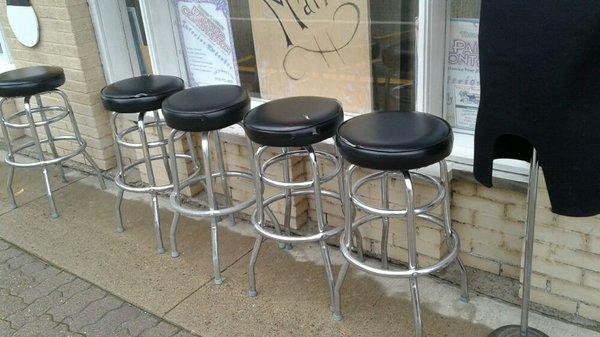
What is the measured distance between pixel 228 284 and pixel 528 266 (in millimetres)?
1496

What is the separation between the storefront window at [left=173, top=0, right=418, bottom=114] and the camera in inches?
106

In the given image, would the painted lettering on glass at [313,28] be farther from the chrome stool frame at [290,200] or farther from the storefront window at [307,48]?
the chrome stool frame at [290,200]

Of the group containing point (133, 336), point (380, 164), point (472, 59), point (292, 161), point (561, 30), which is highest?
point (561, 30)

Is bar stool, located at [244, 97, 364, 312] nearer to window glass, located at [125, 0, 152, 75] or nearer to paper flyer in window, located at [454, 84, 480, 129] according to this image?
paper flyer in window, located at [454, 84, 480, 129]

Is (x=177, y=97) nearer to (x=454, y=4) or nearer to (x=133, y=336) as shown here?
(x=133, y=336)

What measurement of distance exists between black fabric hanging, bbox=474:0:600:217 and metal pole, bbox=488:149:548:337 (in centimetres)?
15

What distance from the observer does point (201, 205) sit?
3672 mm

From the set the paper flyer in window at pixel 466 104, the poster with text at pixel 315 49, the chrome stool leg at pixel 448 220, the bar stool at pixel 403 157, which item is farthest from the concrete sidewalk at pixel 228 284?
the poster with text at pixel 315 49

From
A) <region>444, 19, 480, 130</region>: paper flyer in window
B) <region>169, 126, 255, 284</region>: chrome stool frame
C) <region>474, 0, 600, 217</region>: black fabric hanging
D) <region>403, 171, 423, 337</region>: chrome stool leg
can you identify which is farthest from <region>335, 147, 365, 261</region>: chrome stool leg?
<region>474, 0, 600, 217</region>: black fabric hanging

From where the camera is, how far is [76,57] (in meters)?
3.77

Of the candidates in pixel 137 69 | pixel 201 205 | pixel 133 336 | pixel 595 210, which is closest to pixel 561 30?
pixel 595 210

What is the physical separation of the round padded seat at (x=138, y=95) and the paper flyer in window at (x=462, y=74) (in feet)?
4.90

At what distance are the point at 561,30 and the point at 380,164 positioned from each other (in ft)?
2.33

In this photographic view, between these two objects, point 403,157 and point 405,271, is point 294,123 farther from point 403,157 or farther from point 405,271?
Answer: point 405,271
